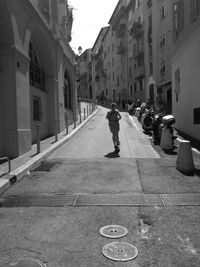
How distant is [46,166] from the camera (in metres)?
10.3

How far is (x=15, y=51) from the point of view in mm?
11281

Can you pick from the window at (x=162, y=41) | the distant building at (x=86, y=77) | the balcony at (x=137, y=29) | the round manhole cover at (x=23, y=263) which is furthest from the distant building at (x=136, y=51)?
the round manhole cover at (x=23, y=263)

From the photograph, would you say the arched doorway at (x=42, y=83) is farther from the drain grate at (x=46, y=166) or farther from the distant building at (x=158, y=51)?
the distant building at (x=158, y=51)

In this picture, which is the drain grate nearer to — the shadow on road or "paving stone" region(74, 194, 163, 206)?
the shadow on road

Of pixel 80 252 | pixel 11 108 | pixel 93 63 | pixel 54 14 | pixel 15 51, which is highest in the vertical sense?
pixel 93 63

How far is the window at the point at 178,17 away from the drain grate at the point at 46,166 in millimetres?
10791

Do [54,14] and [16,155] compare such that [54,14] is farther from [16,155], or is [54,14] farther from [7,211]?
[7,211]

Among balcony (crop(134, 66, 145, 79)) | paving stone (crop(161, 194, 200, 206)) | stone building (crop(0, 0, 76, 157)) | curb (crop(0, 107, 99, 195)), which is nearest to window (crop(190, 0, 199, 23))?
stone building (crop(0, 0, 76, 157))

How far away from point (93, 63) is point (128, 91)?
4018cm

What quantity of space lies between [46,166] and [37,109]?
6831 mm

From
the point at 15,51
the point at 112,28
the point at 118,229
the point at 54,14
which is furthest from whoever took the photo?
the point at 112,28

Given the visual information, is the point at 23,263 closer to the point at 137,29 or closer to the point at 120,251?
the point at 120,251

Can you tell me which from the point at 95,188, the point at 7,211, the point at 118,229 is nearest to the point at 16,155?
the point at 95,188

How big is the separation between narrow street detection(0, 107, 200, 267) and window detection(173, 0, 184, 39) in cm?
958
